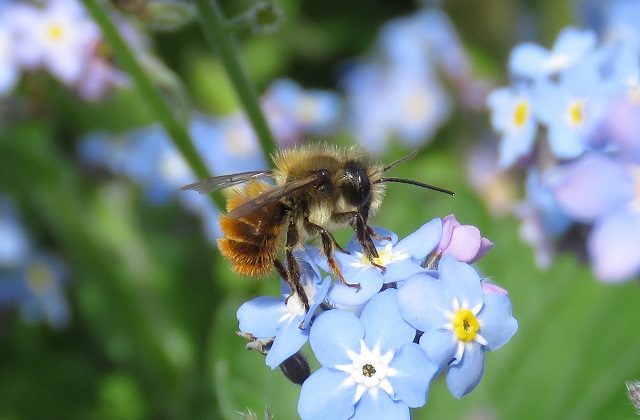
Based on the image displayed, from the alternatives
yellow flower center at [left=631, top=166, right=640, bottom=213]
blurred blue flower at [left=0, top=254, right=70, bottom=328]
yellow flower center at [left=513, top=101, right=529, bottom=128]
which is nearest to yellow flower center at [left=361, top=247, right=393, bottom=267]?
yellow flower center at [left=631, top=166, right=640, bottom=213]

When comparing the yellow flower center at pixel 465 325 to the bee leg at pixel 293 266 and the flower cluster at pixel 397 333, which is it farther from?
the bee leg at pixel 293 266

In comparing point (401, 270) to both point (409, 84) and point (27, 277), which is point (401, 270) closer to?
point (27, 277)

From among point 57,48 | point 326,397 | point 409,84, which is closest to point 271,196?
point 326,397

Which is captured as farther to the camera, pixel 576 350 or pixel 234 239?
pixel 576 350

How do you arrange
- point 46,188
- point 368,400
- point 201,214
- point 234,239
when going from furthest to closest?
point 201,214, point 46,188, point 234,239, point 368,400

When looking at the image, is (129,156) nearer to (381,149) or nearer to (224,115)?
(224,115)

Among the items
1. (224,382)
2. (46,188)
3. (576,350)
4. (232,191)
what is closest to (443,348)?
(232,191)

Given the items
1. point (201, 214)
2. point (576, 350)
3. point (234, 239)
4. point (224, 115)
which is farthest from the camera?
point (224, 115)

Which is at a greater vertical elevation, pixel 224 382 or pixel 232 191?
pixel 232 191
